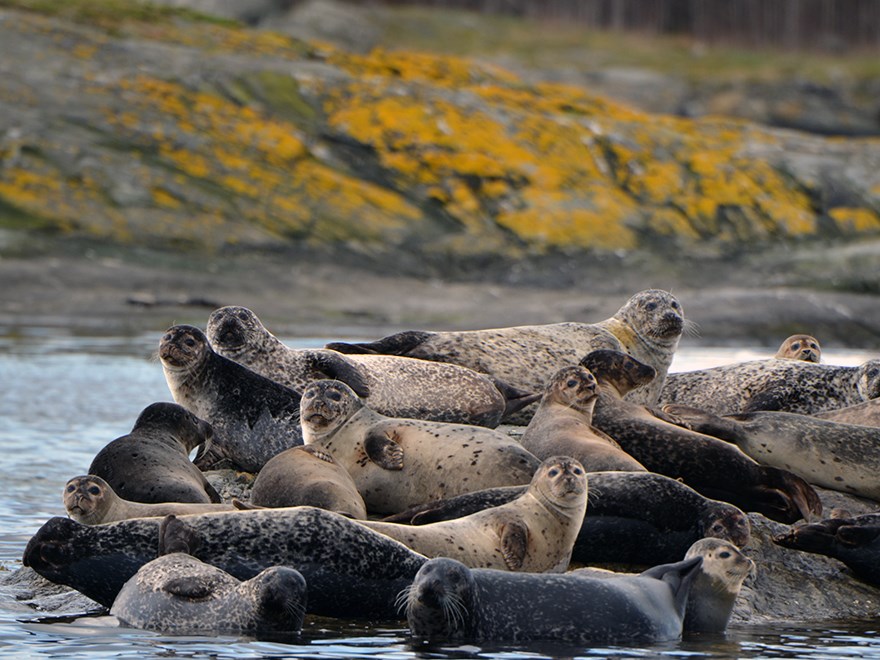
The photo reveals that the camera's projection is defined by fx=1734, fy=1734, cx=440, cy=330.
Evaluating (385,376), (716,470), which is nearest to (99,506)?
(385,376)

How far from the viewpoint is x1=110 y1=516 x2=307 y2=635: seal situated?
5.99 meters

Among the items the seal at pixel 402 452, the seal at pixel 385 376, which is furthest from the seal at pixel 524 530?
the seal at pixel 385 376

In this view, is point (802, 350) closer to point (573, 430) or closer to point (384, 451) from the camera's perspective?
point (573, 430)

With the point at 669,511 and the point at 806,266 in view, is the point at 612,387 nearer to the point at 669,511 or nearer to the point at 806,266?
the point at 669,511

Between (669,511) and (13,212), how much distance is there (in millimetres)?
17088

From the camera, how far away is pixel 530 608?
6125 mm

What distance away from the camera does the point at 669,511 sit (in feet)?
23.4

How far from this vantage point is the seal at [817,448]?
8.36 metres

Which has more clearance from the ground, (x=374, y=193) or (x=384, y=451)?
(x=384, y=451)

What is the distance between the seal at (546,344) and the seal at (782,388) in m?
0.31

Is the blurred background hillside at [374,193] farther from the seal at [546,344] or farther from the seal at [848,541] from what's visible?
the seal at [848,541]

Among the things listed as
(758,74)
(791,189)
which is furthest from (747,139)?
(758,74)

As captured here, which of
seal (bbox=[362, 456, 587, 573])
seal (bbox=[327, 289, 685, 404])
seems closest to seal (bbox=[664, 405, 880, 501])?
seal (bbox=[327, 289, 685, 404])

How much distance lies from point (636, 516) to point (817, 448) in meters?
1.67
